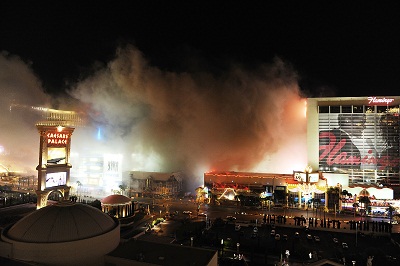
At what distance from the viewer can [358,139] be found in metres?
56.2

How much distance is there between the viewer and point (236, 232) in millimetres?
34375

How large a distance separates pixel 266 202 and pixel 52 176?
3159 cm

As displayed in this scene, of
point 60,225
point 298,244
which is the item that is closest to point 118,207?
point 60,225

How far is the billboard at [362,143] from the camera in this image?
2183 inches

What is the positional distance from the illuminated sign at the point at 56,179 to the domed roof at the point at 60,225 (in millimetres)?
20260

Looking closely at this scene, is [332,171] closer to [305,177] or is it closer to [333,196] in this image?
[333,196]

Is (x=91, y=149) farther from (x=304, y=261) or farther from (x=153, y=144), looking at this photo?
A: (x=304, y=261)

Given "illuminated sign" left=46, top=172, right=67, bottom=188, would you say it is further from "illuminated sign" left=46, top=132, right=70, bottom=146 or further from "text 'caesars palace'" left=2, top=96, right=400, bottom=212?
"illuminated sign" left=46, top=132, right=70, bottom=146

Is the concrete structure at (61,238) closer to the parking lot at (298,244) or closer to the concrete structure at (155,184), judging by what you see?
the parking lot at (298,244)

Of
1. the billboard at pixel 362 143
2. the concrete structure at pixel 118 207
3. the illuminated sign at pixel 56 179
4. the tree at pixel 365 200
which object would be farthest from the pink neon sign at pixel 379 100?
the illuminated sign at pixel 56 179

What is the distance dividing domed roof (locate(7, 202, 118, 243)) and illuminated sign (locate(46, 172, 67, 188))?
20260mm

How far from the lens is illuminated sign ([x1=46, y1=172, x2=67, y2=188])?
41562mm

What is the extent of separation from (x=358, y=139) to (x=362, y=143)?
988 mm

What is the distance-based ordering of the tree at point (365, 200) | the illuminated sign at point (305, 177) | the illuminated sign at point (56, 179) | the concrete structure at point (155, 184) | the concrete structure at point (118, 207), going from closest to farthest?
the concrete structure at point (118, 207) < the illuminated sign at point (56, 179) < the tree at point (365, 200) < the illuminated sign at point (305, 177) < the concrete structure at point (155, 184)
